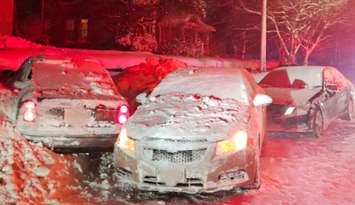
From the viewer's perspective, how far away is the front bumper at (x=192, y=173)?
7.09m

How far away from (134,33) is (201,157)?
2600 centimetres

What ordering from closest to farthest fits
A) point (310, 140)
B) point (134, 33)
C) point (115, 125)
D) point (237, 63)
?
point (115, 125) < point (310, 140) < point (134, 33) < point (237, 63)

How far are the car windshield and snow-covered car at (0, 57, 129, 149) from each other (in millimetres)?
4898

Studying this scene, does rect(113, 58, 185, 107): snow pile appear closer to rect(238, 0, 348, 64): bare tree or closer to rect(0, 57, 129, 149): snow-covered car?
rect(0, 57, 129, 149): snow-covered car

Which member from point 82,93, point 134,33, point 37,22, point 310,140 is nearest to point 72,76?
point 82,93

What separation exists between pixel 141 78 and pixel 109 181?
816 centimetres

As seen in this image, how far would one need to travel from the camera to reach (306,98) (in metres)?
12.0

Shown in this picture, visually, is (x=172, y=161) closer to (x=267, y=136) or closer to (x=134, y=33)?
(x=267, y=136)

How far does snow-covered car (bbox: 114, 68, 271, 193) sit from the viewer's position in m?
7.11

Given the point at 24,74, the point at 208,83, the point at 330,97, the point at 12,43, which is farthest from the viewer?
the point at 12,43

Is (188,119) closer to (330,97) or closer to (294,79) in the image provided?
(330,97)

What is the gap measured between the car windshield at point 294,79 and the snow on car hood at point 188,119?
470 cm

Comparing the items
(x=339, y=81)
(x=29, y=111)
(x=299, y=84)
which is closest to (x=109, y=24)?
(x=339, y=81)

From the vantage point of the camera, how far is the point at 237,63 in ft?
114
